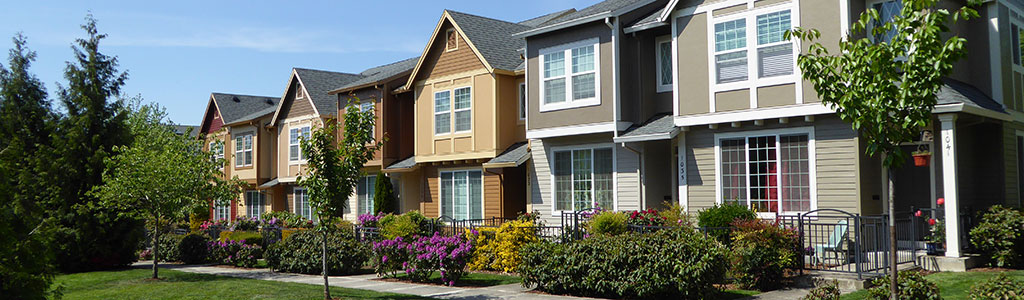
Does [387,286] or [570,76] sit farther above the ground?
[570,76]

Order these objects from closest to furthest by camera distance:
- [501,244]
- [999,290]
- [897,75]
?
[897,75] → [999,290] → [501,244]

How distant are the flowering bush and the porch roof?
4.82m

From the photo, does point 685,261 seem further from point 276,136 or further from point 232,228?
point 276,136

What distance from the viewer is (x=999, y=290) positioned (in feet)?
29.3

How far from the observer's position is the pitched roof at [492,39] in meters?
23.4

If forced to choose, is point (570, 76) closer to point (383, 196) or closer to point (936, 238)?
point (936, 238)

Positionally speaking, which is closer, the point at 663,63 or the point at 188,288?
the point at 188,288

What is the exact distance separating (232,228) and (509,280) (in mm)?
20848

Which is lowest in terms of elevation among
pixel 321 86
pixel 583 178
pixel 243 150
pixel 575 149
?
pixel 583 178

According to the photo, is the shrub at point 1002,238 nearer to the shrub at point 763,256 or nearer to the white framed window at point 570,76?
the shrub at point 763,256

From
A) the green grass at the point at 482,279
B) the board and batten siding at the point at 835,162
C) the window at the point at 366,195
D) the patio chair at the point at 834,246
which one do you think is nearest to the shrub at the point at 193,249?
the window at the point at 366,195

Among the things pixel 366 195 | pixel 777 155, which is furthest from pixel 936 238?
pixel 366 195

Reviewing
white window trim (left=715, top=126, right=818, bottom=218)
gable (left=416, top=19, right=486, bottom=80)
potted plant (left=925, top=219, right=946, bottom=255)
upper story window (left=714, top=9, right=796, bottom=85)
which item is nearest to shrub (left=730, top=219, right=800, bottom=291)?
white window trim (left=715, top=126, right=818, bottom=218)

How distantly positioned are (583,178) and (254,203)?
23517 millimetres
